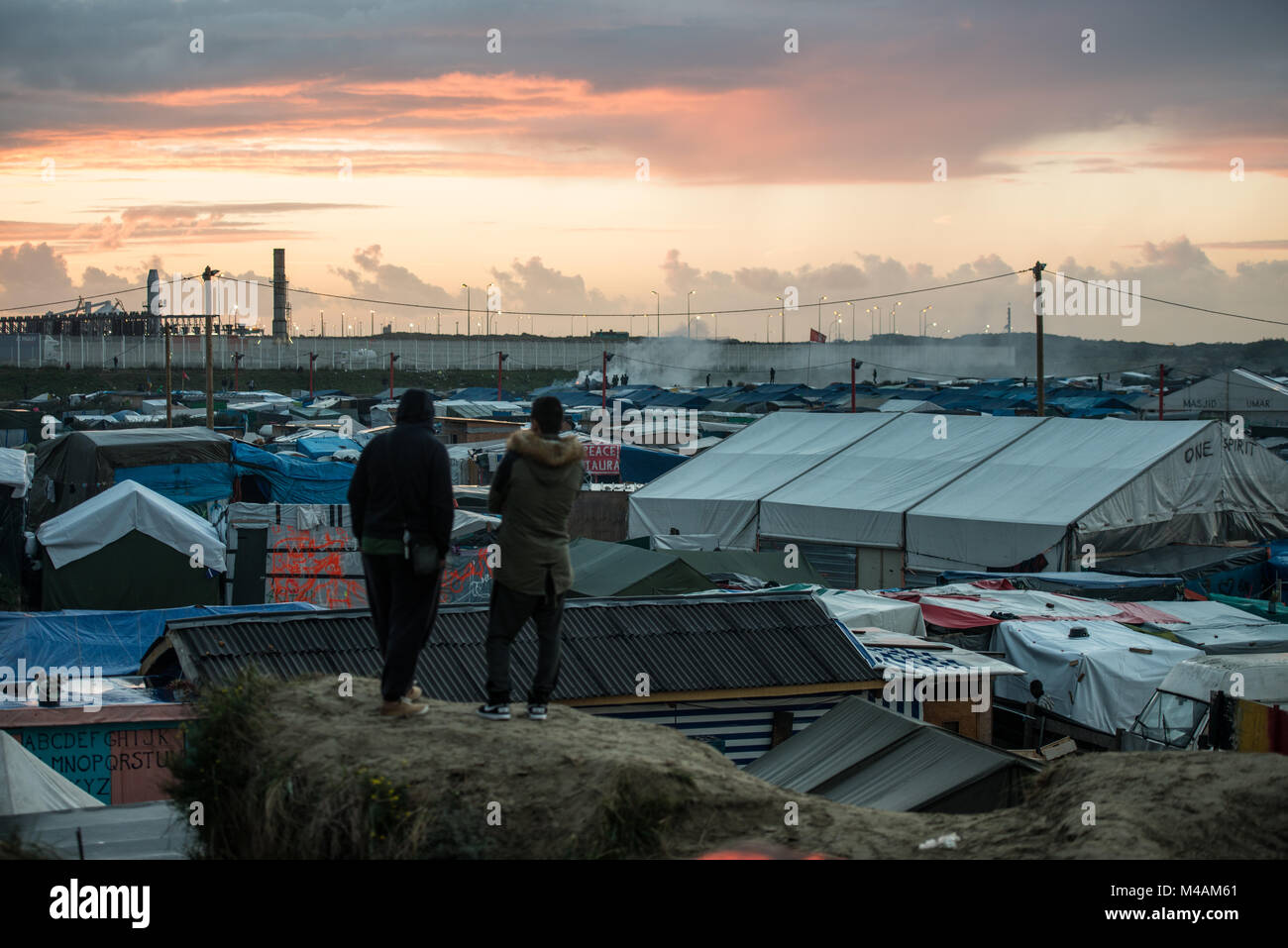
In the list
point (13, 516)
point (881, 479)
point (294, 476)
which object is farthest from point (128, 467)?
point (881, 479)

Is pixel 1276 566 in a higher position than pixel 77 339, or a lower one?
lower

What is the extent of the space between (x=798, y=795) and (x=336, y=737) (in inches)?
84.3

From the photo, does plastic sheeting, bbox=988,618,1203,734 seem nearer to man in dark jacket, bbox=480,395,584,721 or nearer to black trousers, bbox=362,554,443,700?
man in dark jacket, bbox=480,395,584,721

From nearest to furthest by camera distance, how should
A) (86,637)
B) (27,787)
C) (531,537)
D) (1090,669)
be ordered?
1. (531,537)
2. (27,787)
3. (86,637)
4. (1090,669)

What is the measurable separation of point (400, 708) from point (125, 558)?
15684mm

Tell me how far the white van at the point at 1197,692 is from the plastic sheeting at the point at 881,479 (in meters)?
11.9

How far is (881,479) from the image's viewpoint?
2748cm

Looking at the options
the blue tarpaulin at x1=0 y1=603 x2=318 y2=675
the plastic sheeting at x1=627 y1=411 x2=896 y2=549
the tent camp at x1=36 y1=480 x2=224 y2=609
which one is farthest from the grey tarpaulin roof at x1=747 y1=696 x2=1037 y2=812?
the plastic sheeting at x1=627 y1=411 x2=896 y2=549

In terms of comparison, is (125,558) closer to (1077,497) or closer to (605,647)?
(605,647)

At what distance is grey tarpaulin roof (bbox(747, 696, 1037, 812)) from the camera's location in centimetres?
799

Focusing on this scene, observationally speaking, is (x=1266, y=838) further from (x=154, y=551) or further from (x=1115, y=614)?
(x=154, y=551)

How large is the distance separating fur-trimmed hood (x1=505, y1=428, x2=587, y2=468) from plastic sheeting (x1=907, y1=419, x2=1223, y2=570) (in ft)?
61.9
